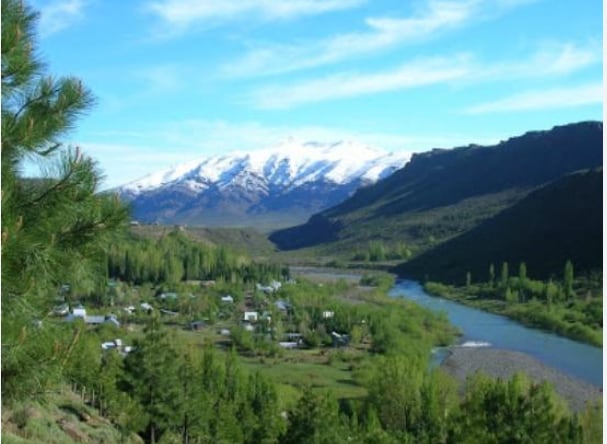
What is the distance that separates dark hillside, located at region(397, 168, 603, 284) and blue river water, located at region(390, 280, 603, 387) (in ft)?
65.1

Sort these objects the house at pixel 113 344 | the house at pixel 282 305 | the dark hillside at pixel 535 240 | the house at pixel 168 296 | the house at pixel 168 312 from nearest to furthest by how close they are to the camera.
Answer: the house at pixel 113 344 → the house at pixel 168 312 → the house at pixel 282 305 → the house at pixel 168 296 → the dark hillside at pixel 535 240

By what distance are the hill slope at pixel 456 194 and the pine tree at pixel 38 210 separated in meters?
118

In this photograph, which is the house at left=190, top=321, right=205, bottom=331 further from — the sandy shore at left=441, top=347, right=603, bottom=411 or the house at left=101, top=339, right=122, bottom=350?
the sandy shore at left=441, top=347, right=603, bottom=411

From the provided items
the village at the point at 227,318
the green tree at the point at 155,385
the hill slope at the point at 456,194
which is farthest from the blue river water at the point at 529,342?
the hill slope at the point at 456,194

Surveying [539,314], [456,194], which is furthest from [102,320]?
[456,194]

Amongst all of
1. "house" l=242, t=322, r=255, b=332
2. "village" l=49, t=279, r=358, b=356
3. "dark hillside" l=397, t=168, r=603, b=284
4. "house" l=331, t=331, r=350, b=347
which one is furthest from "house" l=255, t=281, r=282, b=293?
"house" l=331, t=331, r=350, b=347

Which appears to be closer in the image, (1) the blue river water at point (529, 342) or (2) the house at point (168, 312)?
(1) the blue river water at point (529, 342)

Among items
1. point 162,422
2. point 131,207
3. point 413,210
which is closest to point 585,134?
point 413,210

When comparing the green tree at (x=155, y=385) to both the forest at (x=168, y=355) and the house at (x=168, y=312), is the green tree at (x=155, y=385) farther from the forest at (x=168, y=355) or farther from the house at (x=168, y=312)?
the house at (x=168, y=312)

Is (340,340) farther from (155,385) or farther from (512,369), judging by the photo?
(155,385)

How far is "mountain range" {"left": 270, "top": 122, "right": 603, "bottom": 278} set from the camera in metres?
96.5

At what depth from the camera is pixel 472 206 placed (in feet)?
468

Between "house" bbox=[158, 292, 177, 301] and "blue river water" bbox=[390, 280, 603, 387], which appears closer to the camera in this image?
"blue river water" bbox=[390, 280, 603, 387]

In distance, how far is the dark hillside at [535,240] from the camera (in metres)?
83.1
